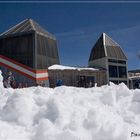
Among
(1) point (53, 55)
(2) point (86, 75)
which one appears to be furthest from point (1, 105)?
(1) point (53, 55)

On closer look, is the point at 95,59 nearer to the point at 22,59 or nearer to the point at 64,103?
the point at 22,59

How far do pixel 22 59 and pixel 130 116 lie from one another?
80.4ft

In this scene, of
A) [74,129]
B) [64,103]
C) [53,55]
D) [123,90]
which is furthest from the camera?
[53,55]

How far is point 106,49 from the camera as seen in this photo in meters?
41.6

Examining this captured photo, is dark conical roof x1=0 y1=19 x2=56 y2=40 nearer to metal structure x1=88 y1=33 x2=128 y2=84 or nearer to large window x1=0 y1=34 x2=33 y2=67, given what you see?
large window x1=0 y1=34 x2=33 y2=67

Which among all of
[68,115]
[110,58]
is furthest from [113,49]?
[68,115]

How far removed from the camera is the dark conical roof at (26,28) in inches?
1329

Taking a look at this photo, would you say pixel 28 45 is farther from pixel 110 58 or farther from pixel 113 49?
pixel 113 49

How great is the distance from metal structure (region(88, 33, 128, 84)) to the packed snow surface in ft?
85.5

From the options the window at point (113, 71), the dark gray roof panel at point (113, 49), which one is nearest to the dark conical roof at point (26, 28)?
the window at point (113, 71)

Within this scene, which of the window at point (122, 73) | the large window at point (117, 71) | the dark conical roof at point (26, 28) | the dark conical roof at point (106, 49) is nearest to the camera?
the dark conical roof at point (26, 28)

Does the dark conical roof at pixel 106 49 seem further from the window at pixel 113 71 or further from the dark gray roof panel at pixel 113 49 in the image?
the window at pixel 113 71

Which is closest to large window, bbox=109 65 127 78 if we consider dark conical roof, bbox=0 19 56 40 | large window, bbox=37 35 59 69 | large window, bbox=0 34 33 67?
large window, bbox=37 35 59 69

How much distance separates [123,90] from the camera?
1134 centimetres
